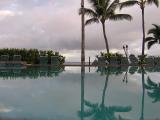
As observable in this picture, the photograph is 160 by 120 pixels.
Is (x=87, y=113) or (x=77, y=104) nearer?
(x=87, y=113)

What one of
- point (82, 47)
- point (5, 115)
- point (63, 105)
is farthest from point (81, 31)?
point (5, 115)

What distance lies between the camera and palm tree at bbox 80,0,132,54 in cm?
3469

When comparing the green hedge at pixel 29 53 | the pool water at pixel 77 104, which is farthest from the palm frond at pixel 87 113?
the green hedge at pixel 29 53

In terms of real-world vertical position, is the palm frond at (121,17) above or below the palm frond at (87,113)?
above

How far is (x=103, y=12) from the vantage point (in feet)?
114

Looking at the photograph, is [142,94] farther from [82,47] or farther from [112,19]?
[112,19]

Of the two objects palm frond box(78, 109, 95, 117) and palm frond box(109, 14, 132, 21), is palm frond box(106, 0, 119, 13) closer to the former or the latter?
palm frond box(109, 14, 132, 21)

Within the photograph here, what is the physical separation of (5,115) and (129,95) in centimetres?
502

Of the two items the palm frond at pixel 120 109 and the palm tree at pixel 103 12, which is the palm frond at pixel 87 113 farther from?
the palm tree at pixel 103 12

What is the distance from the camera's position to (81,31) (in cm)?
3131

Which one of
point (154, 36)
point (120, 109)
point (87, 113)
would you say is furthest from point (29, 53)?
point (87, 113)

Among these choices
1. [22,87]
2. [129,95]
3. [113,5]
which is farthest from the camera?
[113,5]

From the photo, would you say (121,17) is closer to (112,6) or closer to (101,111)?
(112,6)

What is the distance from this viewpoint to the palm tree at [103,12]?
114ft
